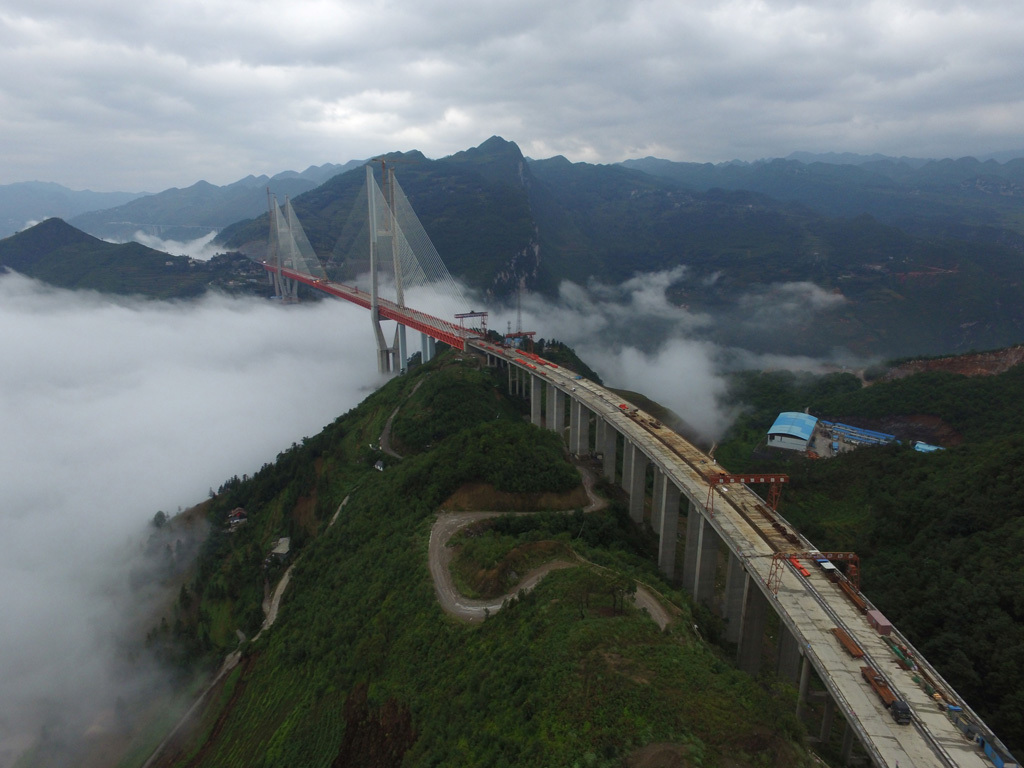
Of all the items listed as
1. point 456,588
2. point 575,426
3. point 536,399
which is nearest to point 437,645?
point 456,588

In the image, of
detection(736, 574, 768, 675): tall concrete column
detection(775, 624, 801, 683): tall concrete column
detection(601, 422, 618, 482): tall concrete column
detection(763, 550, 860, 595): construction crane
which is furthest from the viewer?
detection(601, 422, 618, 482): tall concrete column

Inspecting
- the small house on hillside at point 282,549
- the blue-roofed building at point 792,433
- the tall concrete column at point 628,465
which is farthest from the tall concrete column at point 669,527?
the blue-roofed building at point 792,433

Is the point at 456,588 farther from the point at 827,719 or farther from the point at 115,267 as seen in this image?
the point at 115,267

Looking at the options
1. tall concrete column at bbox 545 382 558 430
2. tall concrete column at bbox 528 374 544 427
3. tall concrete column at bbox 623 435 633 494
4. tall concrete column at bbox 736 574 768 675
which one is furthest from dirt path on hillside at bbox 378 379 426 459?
tall concrete column at bbox 736 574 768 675

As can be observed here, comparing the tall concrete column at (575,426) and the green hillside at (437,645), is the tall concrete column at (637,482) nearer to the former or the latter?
the green hillside at (437,645)

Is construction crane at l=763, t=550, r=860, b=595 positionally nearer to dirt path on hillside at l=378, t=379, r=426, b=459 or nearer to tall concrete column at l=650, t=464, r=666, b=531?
tall concrete column at l=650, t=464, r=666, b=531
